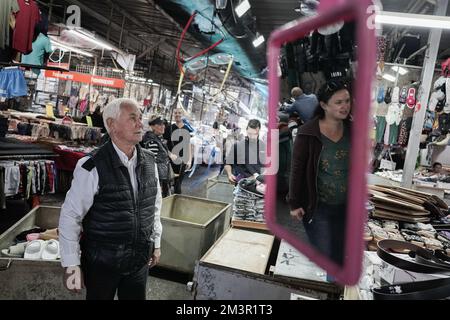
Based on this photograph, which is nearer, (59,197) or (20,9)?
(20,9)

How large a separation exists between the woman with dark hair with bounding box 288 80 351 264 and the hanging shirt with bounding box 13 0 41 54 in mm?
4980

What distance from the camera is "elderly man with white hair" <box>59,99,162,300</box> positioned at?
1845 millimetres

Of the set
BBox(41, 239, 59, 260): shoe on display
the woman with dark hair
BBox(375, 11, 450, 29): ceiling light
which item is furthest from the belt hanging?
BBox(41, 239, 59, 260): shoe on display

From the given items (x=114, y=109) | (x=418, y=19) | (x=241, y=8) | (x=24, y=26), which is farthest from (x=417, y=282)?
(x=24, y=26)

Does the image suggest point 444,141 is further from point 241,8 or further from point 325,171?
point 325,171

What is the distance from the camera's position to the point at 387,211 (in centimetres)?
296

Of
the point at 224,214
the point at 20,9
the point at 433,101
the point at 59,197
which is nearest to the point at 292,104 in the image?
the point at 224,214

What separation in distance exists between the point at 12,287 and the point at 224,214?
2.40 metres

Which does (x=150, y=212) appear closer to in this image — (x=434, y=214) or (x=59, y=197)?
(x=434, y=214)

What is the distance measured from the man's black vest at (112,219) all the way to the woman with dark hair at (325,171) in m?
1.41

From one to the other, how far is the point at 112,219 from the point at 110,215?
27 millimetres

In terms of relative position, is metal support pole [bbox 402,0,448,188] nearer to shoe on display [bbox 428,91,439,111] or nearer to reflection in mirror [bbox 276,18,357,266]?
shoe on display [bbox 428,91,439,111]

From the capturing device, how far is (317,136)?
686mm

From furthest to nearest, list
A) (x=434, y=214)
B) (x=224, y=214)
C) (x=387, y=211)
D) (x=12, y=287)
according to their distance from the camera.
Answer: (x=224, y=214) < (x=434, y=214) < (x=387, y=211) < (x=12, y=287)
